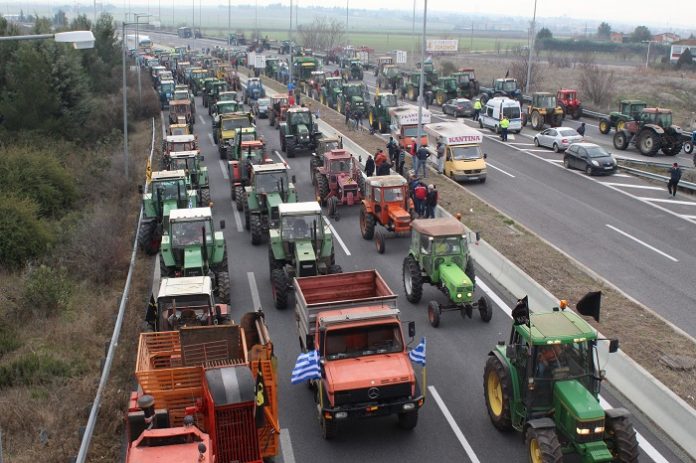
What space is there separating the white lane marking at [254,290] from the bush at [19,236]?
842 cm

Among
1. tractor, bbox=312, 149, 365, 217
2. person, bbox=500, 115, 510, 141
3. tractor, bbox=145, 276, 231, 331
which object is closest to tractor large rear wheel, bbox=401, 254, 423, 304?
tractor, bbox=145, 276, 231, 331

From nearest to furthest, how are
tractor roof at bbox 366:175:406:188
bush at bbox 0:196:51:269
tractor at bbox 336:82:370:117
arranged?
tractor roof at bbox 366:175:406:188, bush at bbox 0:196:51:269, tractor at bbox 336:82:370:117

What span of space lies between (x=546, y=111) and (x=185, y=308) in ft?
116

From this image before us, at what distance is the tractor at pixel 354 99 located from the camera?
1947 inches

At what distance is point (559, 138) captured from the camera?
39.6 m

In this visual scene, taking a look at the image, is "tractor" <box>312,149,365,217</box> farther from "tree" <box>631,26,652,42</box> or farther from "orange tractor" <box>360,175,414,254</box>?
"tree" <box>631,26,652,42</box>

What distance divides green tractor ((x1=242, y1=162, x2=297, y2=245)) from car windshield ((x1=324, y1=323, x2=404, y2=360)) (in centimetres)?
1139

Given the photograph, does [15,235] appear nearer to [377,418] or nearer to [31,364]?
[31,364]

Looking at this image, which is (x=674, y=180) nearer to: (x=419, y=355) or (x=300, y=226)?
(x=300, y=226)

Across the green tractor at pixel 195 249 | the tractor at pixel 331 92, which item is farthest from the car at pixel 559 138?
the green tractor at pixel 195 249

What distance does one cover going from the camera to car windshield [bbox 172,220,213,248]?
770 inches

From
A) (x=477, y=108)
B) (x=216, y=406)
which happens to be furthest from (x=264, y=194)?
(x=477, y=108)

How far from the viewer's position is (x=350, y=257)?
23.4 meters

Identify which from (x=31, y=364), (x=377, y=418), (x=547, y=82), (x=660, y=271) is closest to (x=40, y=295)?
(x=31, y=364)
